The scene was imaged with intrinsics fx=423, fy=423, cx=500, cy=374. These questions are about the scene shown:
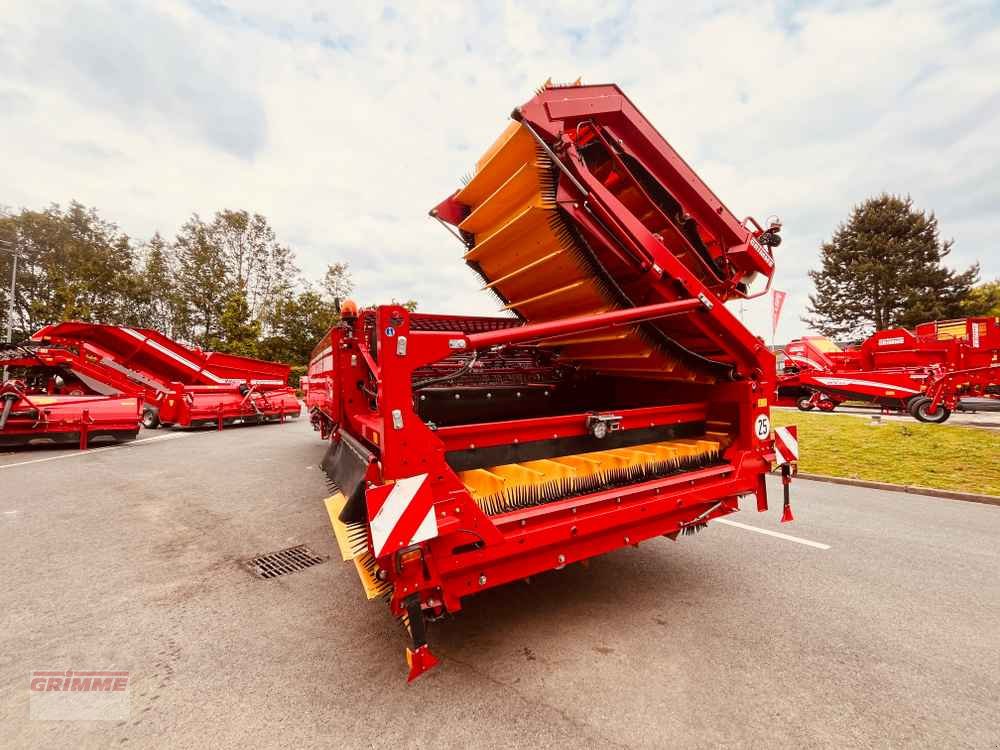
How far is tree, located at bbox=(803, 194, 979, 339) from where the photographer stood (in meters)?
26.0

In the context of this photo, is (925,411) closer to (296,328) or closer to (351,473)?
(351,473)

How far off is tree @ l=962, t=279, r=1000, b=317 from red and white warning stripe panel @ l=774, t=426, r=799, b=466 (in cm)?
3309

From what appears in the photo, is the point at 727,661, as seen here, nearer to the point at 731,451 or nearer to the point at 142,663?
the point at 731,451

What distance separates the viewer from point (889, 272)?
88.1 feet

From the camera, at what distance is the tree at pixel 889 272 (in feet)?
85.2

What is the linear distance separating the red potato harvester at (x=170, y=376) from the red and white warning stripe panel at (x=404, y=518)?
42.4 ft

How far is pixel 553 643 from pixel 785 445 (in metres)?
2.24

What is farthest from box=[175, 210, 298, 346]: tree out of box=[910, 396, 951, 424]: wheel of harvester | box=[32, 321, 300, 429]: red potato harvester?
box=[910, 396, 951, 424]: wheel of harvester

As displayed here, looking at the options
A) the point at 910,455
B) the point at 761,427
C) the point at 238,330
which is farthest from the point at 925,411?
the point at 238,330

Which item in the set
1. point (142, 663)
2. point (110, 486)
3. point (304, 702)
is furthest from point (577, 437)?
point (110, 486)

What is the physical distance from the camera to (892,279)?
88.1 feet

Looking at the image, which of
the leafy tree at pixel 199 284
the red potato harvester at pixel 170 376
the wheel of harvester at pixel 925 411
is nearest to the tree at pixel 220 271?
the leafy tree at pixel 199 284

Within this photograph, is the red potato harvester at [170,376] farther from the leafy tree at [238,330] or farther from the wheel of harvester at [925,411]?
the wheel of harvester at [925,411]

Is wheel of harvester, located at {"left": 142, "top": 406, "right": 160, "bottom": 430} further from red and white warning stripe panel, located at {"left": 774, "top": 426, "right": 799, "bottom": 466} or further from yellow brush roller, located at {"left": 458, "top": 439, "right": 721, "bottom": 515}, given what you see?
red and white warning stripe panel, located at {"left": 774, "top": 426, "right": 799, "bottom": 466}
